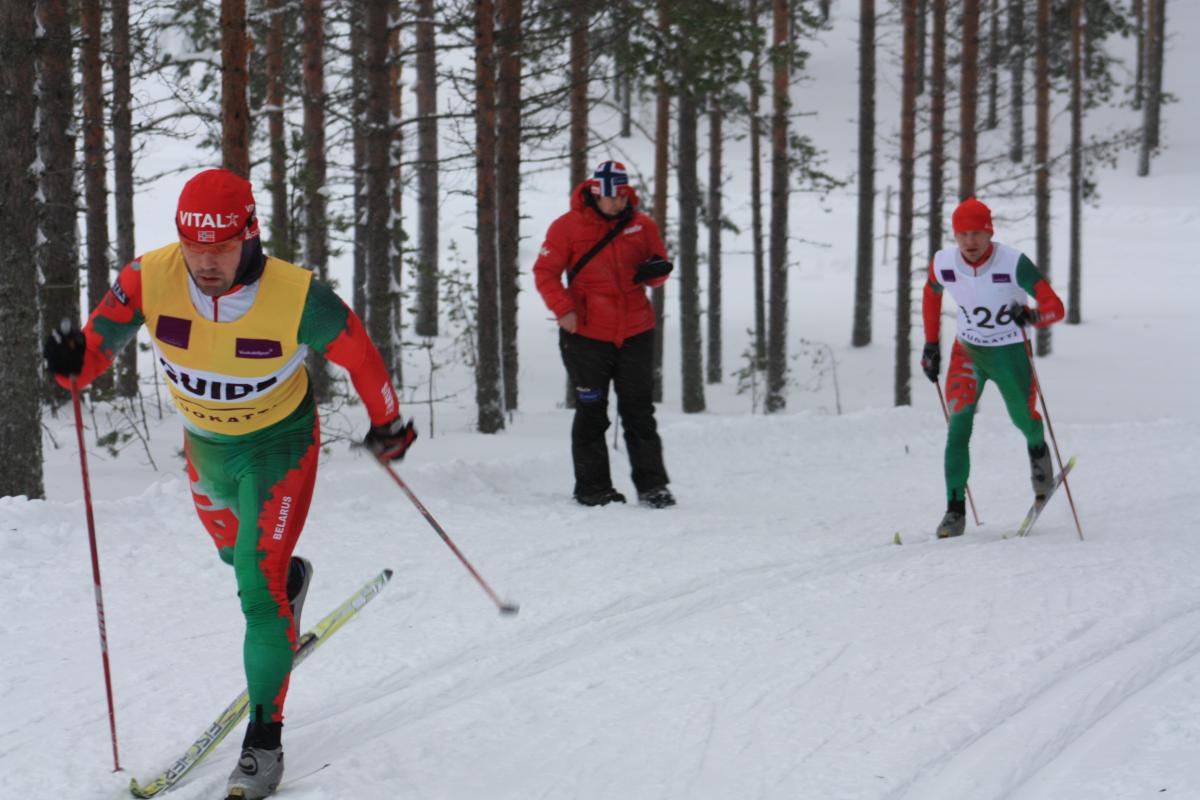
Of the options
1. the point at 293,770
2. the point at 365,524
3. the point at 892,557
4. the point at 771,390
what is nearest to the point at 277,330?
the point at 293,770

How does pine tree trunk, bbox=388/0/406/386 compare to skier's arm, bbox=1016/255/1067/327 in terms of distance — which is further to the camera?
Answer: pine tree trunk, bbox=388/0/406/386

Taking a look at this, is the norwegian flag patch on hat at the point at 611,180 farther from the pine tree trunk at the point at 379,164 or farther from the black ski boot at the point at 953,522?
the pine tree trunk at the point at 379,164

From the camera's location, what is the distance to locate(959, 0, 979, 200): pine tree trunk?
19.9 m

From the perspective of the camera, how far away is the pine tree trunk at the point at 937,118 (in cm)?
2028

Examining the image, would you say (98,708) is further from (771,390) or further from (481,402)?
(771,390)

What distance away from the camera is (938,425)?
1345 cm

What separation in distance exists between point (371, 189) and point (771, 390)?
27.9 feet

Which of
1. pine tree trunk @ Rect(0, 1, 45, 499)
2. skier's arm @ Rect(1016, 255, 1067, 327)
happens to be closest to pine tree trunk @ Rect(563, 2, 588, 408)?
skier's arm @ Rect(1016, 255, 1067, 327)

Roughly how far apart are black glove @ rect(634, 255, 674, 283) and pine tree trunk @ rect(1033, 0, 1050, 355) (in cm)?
1727

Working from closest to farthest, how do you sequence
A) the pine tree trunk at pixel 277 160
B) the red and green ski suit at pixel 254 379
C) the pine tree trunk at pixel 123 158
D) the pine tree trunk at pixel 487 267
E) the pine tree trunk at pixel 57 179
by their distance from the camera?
the red and green ski suit at pixel 254 379
the pine tree trunk at pixel 57 179
the pine tree trunk at pixel 277 160
the pine tree trunk at pixel 487 267
the pine tree trunk at pixel 123 158

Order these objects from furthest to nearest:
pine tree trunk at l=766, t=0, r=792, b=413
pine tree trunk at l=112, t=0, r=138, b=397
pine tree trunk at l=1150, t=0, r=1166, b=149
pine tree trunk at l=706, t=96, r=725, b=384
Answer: pine tree trunk at l=1150, t=0, r=1166, b=149, pine tree trunk at l=706, t=96, r=725, b=384, pine tree trunk at l=766, t=0, r=792, b=413, pine tree trunk at l=112, t=0, r=138, b=397

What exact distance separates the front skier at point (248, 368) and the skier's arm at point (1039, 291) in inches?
198

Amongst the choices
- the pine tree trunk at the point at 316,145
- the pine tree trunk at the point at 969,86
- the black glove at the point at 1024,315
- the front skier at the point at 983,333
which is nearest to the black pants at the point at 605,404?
the front skier at the point at 983,333

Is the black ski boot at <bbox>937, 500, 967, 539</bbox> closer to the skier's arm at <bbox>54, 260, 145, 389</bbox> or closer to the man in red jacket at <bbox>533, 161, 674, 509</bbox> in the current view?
the man in red jacket at <bbox>533, 161, 674, 509</bbox>
